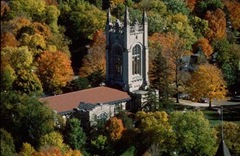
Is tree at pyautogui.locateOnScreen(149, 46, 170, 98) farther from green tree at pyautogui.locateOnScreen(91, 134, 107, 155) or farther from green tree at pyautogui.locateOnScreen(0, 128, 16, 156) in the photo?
green tree at pyautogui.locateOnScreen(0, 128, 16, 156)

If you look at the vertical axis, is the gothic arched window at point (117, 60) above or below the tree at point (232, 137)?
above

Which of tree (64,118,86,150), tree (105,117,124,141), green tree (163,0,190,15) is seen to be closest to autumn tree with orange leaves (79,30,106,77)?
tree (105,117,124,141)

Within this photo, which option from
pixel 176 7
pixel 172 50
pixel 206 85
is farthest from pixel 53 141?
pixel 176 7

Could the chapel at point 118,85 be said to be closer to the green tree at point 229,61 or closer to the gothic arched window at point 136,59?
the gothic arched window at point 136,59

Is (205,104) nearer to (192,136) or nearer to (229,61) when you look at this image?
(229,61)

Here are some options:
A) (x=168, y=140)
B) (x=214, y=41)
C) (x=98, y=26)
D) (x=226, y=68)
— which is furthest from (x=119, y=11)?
(x=168, y=140)

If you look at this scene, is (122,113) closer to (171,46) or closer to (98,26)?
(171,46)

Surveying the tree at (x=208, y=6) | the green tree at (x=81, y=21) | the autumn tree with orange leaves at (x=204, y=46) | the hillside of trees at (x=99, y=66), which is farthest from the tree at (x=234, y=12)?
the green tree at (x=81, y=21)
